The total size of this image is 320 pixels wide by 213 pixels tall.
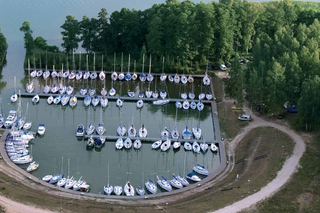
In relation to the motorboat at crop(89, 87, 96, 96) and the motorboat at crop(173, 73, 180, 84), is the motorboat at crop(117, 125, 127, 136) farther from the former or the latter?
the motorboat at crop(173, 73, 180, 84)

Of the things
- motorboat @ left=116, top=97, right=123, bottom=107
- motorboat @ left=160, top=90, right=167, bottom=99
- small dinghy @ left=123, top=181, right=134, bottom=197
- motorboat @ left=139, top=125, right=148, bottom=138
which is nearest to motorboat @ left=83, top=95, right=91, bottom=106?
motorboat @ left=116, top=97, right=123, bottom=107

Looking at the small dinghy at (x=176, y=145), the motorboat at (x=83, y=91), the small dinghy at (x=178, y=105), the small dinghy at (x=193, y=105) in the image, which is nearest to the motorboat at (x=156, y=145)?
the small dinghy at (x=176, y=145)

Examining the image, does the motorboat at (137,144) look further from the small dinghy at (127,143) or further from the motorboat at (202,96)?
the motorboat at (202,96)

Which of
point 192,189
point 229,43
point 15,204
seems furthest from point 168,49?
point 15,204

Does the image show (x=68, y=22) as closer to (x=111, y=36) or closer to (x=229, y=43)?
→ (x=111, y=36)

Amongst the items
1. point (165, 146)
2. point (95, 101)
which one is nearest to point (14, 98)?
point (95, 101)

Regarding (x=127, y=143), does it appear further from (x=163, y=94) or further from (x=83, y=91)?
(x=83, y=91)
